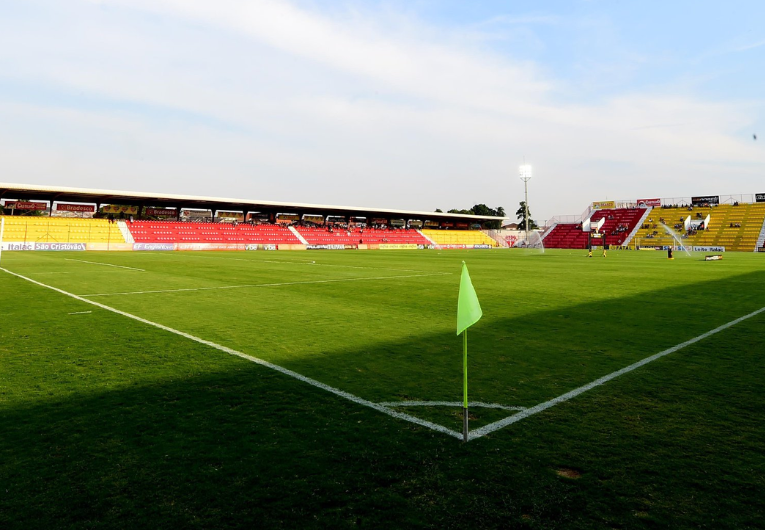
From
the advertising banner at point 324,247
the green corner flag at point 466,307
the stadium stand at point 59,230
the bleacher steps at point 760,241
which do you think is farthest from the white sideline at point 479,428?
the bleacher steps at point 760,241

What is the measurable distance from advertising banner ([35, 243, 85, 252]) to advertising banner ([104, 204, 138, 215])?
11.5 m

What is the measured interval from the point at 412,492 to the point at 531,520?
741mm

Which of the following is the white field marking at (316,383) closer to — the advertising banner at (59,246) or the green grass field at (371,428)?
the green grass field at (371,428)

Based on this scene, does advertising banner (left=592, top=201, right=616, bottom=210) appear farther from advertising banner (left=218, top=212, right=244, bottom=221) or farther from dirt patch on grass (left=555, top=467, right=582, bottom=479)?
dirt patch on grass (left=555, top=467, right=582, bottom=479)

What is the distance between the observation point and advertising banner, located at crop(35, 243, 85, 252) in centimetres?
4794

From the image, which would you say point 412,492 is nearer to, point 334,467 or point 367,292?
point 334,467

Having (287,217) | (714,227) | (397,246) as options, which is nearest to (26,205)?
(287,217)

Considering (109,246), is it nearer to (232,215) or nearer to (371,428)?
(232,215)

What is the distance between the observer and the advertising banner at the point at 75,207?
57.1 meters

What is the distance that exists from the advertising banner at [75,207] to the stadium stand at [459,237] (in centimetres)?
5093

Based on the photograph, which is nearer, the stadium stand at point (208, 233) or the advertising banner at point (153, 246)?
the advertising banner at point (153, 246)

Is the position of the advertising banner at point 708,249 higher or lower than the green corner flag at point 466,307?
lower

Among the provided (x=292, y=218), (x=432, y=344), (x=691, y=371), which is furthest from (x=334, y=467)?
(x=292, y=218)

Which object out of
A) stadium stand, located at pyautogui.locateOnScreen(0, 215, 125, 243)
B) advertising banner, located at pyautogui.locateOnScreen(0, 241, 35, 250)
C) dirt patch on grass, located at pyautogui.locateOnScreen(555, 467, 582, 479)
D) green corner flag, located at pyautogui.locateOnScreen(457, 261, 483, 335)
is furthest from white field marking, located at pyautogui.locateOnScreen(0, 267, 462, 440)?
stadium stand, located at pyautogui.locateOnScreen(0, 215, 125, 243)
